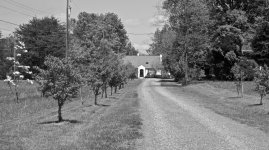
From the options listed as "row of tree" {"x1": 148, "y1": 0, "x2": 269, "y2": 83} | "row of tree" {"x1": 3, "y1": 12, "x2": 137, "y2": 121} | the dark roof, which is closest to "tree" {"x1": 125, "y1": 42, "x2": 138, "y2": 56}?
"row of tree" {"x1": 3, "y1": 12, "x2": 137, "y2": 121}

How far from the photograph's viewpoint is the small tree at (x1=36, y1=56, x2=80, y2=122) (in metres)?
17.8

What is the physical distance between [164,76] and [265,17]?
67.2 m

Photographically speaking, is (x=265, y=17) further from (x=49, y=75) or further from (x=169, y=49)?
(x=49, y=75)

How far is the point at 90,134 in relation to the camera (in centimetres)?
1491

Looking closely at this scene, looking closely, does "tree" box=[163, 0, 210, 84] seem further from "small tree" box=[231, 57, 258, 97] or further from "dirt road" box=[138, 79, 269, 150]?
"dirt road" box=[138, 79, 269, 150]

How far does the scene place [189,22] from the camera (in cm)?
6309

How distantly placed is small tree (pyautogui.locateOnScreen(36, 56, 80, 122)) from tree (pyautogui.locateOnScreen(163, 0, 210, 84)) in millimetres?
45483

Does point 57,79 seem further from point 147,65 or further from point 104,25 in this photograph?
point 147,65

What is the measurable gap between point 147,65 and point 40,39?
65.3m

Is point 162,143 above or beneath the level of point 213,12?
beneath

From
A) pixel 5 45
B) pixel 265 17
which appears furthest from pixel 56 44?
pixel 265 17

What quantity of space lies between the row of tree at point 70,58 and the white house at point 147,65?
32.0 feet

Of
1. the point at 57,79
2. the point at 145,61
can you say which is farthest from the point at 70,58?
the point at 145,61

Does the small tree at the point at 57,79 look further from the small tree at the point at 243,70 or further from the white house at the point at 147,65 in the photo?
the white house at the point at 147,65
